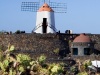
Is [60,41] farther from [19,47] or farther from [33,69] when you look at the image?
[33,69]

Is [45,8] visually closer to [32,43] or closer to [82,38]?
[32,43]

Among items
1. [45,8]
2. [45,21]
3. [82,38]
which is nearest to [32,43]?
[82,38]

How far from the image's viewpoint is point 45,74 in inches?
625

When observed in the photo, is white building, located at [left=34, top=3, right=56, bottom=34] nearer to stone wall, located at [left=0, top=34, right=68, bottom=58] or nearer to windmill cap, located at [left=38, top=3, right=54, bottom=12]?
windmill cap, located at [left=38, top=3, right=54, bottom=12]

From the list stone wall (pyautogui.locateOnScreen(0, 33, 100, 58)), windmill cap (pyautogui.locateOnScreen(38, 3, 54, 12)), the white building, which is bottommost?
stone wall (pyautogui.locateOnScreen(0, 33, 100, 58))

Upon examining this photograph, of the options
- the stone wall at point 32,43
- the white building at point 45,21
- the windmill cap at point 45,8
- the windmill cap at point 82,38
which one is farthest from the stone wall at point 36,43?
the windmill cap at point 45,8

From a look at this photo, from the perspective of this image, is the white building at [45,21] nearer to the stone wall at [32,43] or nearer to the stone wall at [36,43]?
the stone wall at [36,43]

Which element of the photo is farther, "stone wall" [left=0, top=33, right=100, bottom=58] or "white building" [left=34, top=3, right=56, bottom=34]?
"white building" [left=34, top=3, right=56, bottom=34]

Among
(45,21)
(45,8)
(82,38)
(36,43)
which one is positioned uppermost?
(45,8)

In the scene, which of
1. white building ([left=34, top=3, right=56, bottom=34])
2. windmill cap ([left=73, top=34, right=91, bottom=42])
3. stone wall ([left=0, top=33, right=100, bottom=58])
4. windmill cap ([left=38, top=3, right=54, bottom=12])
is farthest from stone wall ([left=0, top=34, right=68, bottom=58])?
windmill cap ([left=38, top=3, right=54, bottom=12])

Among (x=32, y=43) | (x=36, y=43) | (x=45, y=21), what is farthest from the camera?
(x=45, y=21)

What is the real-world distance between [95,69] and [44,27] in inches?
691

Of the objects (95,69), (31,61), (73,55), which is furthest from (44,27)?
(31,61)

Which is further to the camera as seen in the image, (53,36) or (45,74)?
(53,36)
